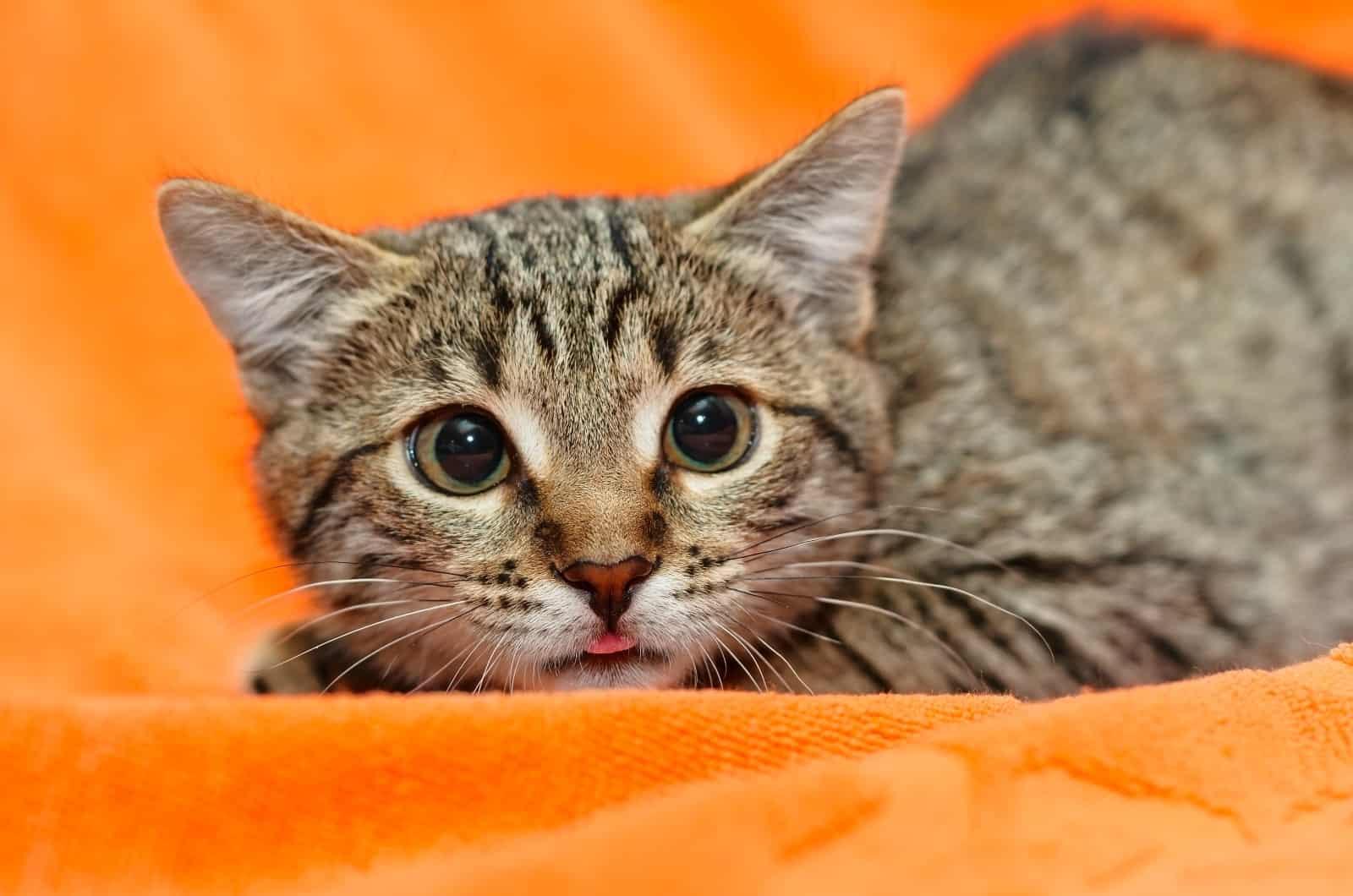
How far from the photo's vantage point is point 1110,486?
5.79 ft

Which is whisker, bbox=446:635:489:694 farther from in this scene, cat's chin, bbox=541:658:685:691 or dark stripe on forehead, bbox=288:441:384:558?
dark stripe on forehead, bbox=288:441:384:558

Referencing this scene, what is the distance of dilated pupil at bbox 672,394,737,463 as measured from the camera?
151 cm

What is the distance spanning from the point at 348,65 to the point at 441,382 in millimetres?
1568

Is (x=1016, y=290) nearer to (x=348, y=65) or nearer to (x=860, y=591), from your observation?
(x=860, y=591)

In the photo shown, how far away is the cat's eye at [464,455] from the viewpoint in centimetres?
149

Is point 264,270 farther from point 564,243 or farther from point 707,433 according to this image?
point 707,433

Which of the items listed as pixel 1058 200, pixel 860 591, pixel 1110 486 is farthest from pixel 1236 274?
pixel 860 591

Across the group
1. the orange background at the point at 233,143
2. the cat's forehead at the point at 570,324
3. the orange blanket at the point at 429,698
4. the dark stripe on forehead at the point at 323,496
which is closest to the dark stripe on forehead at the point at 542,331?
the cat's forehead at the point at 570,324

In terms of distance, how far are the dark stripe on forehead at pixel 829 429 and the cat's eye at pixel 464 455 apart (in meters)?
0.36

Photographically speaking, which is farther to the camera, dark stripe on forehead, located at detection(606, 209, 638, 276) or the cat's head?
dark stripe on forehead, located at detection(606, 209, 638, 276)

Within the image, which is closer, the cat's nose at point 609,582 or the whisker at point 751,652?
the cat's nose at point 609,582

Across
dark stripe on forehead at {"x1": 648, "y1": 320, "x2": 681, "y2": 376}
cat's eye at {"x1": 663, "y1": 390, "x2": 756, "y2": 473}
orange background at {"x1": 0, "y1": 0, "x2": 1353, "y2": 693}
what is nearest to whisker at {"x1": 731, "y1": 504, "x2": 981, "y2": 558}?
cat's eye at {"x1": 663, "y1": 390, "x2": 756, "y2": 473}

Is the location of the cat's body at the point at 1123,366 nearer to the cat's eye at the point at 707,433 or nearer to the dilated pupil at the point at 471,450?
the cat's eye at the point at 707,433

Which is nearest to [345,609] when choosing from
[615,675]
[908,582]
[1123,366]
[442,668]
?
[442,668]
